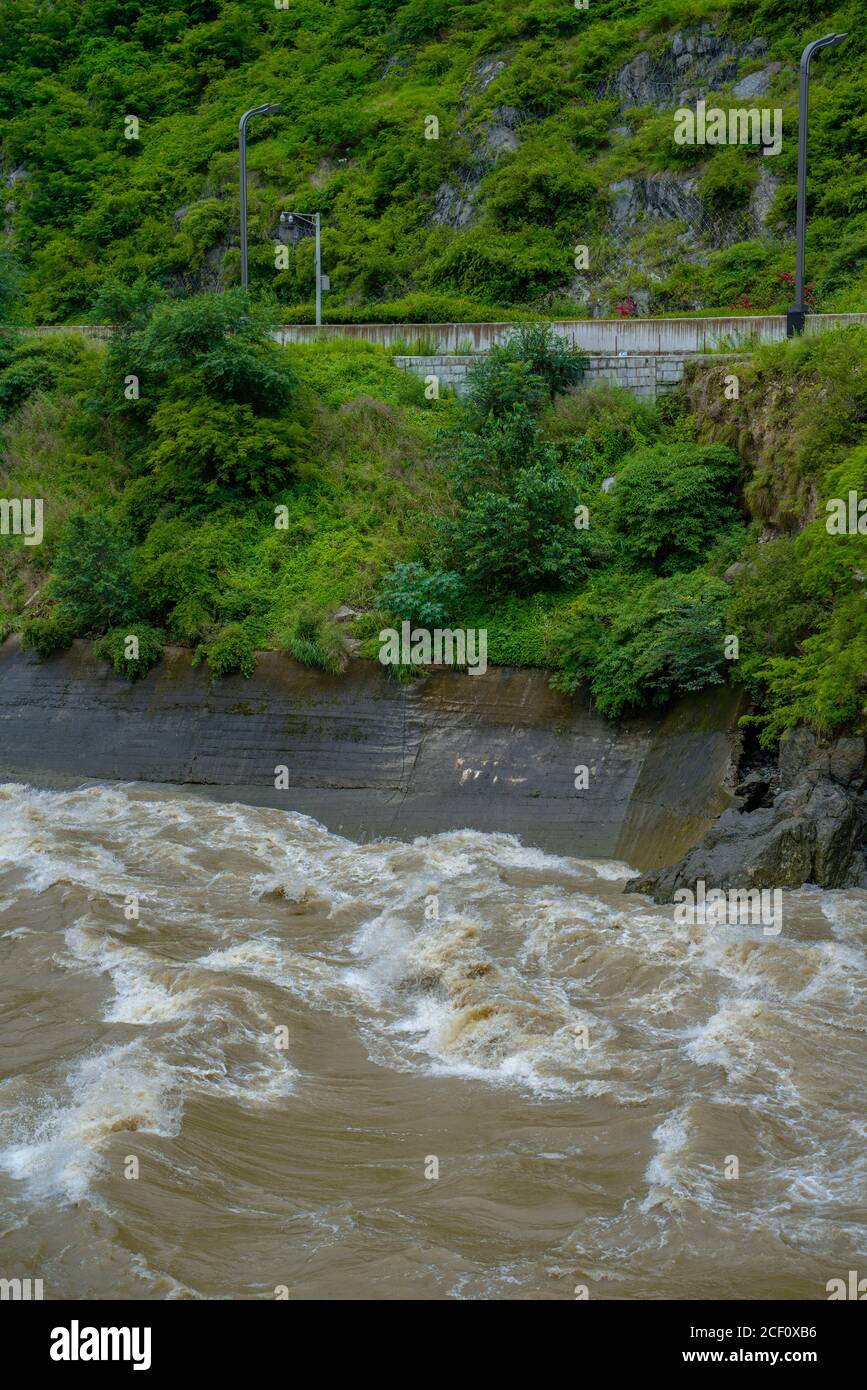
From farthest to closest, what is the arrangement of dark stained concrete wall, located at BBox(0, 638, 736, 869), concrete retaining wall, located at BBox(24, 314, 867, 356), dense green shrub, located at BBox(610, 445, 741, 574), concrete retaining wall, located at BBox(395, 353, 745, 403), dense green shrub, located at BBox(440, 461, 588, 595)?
concrete retaining wall, located at BBox(395, 353, 745, 403) < concrete retaining wall, located at BBox(24, 314, 867, 356) < dense green shrub, located at BBox(440, 461, 588, 595) < dense green shrub, located at BBox(610, 445, 741, 574) < dark stained concrete wall, located at BBox(0, 638, 736, 869)

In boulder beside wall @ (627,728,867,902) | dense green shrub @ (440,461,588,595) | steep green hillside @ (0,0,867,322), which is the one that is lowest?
boulder beside wall @ (627,728,867,902)

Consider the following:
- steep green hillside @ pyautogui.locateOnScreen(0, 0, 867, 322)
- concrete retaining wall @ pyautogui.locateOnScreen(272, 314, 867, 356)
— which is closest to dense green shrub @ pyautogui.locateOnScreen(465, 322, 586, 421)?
concrete retaining wall @ pyautogui.locateOnScreen(272, 314, 867, 356)

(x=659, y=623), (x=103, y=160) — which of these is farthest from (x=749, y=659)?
(x=103, y=160)

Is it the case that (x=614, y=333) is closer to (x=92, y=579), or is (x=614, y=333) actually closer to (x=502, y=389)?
(x=502, y=389)

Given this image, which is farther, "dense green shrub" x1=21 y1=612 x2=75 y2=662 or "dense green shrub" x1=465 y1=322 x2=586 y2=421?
"dense green shrub" x1=21 y1=612 x2=75 y2=662

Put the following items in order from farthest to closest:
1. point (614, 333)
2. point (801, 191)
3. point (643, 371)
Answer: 1. point (614, 333)
2. point (643, 371)
3. point (801, 191)

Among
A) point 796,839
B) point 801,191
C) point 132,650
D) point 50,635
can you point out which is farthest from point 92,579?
point 796,839

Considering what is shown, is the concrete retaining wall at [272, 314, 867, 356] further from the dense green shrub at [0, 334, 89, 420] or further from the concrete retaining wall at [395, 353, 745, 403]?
the dense green shrub at [0, 334, 89, 420]
